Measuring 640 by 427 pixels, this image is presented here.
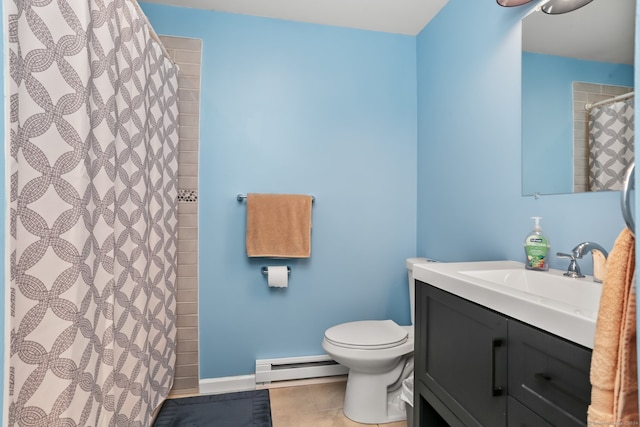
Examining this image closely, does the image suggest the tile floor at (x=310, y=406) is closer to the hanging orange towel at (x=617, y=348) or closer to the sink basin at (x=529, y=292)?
the sink basin at (x=529, y=292)

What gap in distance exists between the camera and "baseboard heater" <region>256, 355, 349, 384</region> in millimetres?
2020

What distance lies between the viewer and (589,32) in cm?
118

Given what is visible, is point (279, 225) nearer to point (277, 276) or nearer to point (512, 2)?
point (277, 276)

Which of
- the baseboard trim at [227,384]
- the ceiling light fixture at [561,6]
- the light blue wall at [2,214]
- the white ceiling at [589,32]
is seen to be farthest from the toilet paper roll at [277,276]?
the ceiling light fixture at [561,6]

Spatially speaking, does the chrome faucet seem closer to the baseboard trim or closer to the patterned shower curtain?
the patterned shower curtain

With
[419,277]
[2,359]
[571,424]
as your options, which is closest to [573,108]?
[419,277]

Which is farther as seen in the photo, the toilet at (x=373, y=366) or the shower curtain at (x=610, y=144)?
the toilet at (x=373, y=366)

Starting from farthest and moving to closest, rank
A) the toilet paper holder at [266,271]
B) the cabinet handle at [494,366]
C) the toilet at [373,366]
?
the toilet paper holder at [266,271] < the toilet at [373,366] < the cabinet handle at [494,366]

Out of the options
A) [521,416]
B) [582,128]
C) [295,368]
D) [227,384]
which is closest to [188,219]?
[227,384]

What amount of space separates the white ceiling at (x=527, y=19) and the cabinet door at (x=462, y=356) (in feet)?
3.01

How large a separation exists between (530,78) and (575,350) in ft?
3.65

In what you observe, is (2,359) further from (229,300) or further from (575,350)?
(229,300)

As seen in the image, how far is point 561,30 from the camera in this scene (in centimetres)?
127

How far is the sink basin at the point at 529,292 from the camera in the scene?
70 cm
